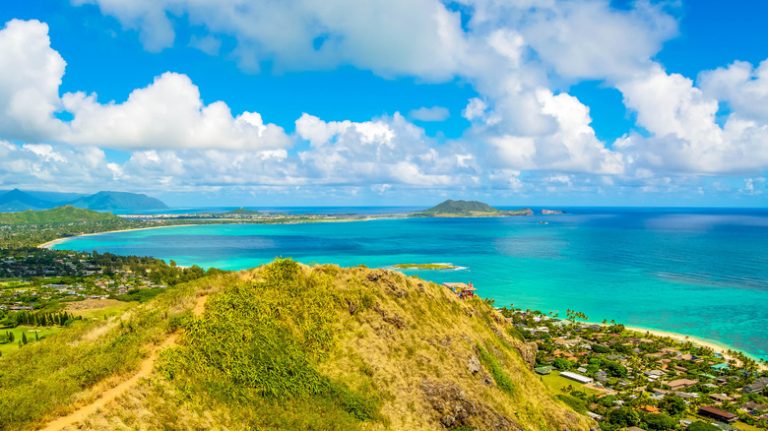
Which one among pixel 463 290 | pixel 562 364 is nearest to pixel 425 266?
pixel 463 290

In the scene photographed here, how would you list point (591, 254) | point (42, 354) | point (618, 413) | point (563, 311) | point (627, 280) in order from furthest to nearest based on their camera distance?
point (591, 254)
point (627, 280)
point (563, 311)
point (618, 413)
point (42, 354)

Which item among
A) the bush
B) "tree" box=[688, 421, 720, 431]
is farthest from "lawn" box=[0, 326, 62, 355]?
"tree" box=[688, 421, 720, 431]

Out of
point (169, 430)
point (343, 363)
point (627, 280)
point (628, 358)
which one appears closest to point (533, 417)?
point (343, 363)

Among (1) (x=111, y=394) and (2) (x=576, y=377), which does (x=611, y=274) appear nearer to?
(2) (x=576, y=377)

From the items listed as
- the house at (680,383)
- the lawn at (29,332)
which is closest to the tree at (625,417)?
the house at (680,383)

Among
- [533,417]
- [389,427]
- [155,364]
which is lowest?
[533,417]

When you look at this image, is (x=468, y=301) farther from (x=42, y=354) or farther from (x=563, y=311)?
(x=563, y=311)

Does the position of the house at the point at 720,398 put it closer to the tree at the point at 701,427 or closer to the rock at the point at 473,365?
the tree at the point at 701,427

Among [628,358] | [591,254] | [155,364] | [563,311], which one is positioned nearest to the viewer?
[155,364]
